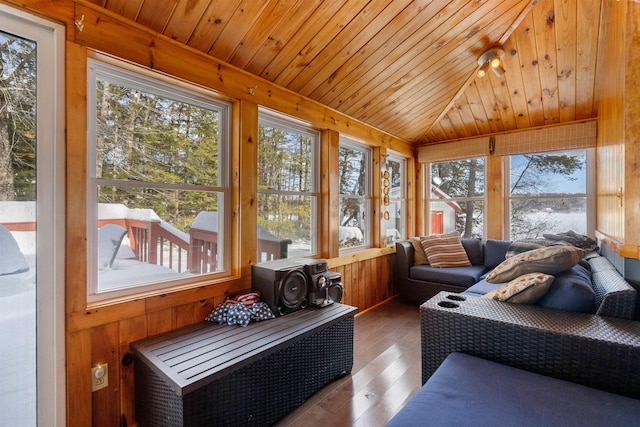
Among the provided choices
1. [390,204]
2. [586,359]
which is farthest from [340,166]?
[586,359]

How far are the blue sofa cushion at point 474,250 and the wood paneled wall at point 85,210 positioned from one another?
9.34 ft

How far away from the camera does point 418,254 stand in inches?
152

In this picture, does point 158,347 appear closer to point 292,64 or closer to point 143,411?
point 143,411

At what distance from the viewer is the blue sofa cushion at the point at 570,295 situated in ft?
5.00

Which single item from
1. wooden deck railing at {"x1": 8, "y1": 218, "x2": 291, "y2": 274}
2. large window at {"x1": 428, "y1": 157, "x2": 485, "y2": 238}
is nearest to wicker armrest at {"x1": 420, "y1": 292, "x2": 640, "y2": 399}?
wooden deck railing at {"x1": 8, "y1": 218, "x2": 291, "y2": 274}

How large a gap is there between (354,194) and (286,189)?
3.50ft

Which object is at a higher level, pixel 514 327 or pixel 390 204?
pixel 390 204

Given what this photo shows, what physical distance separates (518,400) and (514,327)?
38 cm

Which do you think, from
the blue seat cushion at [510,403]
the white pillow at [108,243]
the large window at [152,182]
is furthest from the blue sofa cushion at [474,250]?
the white pillow at [108,243]

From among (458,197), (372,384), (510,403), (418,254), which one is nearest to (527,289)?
(510,403)

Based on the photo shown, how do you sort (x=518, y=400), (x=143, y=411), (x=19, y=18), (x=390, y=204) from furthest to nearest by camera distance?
1. (x=390, y=204)
2. (x=143, y=411)
3. (x=19, y=18)
4. (x=518, y=400)

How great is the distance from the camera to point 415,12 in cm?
207

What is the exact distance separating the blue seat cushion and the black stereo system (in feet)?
3.58

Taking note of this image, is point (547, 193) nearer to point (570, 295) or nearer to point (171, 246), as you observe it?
point (570, 295)
